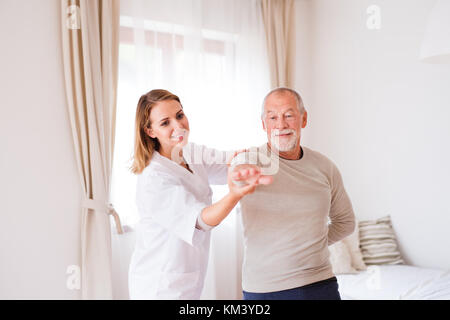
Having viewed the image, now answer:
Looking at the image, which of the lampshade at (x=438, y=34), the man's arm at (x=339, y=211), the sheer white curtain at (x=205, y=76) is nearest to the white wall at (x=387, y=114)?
the sheer white curtain at (x=205, y=76)

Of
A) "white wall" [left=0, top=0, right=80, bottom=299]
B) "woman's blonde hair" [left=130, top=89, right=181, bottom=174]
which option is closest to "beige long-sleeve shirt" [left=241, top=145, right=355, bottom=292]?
"woman's blonde hair" [left=130, top=89, right=181, bottom=174]

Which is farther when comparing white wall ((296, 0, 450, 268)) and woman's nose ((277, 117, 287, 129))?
white wall ((296, 0, 450, 268))

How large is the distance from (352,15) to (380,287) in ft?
7.12

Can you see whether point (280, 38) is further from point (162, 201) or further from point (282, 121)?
point (162, 201)

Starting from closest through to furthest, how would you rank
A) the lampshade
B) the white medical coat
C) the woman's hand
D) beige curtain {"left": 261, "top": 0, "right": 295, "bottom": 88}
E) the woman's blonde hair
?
the woman's hand < the white medical coat < the woman's blonde hair < the lampshade < beige curtain {"left": 261, "top": 0, "right": 295, "bottom": 88}

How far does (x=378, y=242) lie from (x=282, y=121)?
206 cm

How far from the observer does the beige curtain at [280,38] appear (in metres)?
3.53

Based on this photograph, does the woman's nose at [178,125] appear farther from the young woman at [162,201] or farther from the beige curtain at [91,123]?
the beige curtain at [91,123]

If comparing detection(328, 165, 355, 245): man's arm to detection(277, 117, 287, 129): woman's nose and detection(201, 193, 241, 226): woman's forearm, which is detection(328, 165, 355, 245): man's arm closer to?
detection(277, 117, 287, 129): woman's nose

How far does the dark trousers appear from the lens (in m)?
1.31

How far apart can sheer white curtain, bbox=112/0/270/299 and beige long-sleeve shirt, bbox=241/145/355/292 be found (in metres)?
1.64

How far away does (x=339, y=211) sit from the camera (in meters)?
1.56

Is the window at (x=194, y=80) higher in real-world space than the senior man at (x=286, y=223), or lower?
higher

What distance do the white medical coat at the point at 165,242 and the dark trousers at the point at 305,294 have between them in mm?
221
